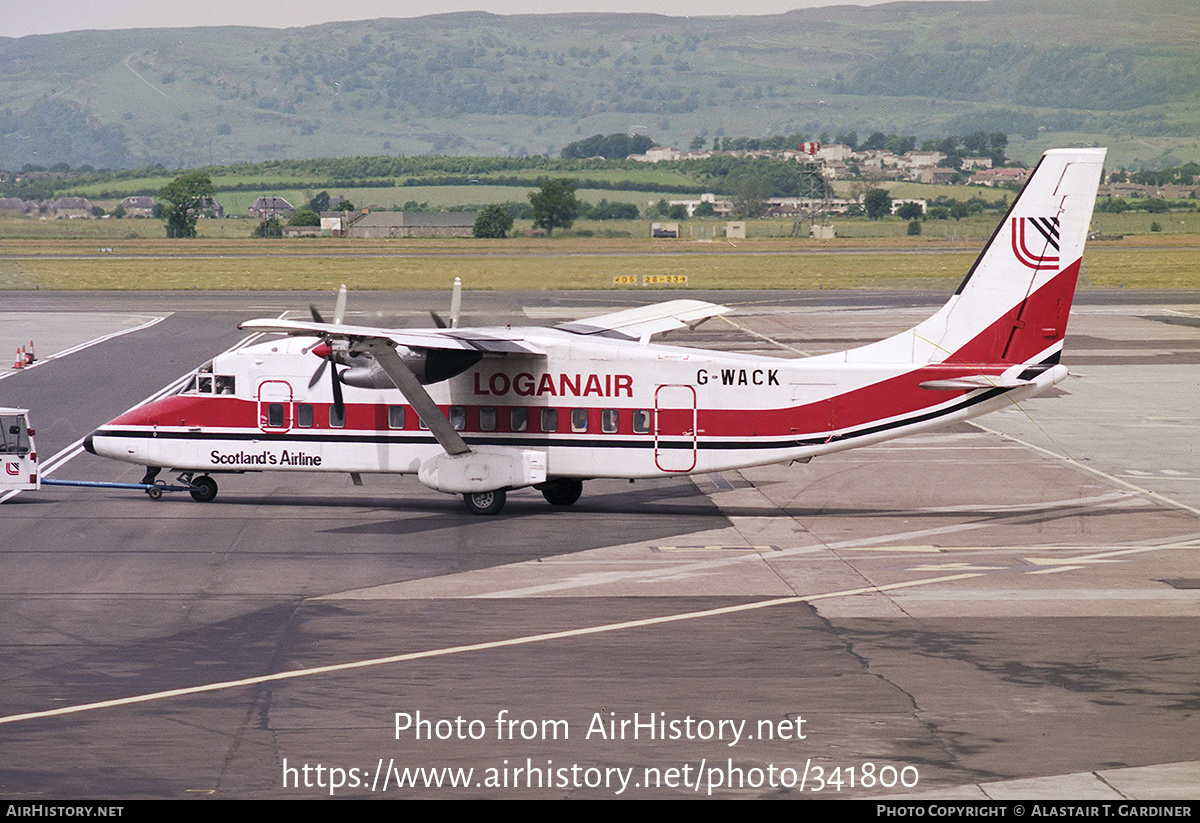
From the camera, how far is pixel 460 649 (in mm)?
18703

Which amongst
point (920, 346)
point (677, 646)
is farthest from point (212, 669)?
point (920, 346)

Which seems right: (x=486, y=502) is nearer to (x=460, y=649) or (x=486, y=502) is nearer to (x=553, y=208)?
(x=460, y=649)

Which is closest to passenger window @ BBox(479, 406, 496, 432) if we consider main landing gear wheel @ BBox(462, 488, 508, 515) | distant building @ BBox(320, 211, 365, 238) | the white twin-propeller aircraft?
the white twin-propeller aircraft

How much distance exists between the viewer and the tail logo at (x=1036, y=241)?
26.8 m

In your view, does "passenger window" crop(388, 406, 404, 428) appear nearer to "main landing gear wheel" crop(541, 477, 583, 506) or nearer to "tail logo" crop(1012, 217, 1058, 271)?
"main landing gear wheel" crop(541, 477, 583, 506)

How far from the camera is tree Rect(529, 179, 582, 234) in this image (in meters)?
150

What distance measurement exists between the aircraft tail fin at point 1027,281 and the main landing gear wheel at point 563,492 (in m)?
8.05

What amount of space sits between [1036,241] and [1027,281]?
885 millimetres

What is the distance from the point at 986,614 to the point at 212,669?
1246 cm

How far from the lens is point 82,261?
11981 cm

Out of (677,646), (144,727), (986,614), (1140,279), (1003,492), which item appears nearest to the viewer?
(144,727)

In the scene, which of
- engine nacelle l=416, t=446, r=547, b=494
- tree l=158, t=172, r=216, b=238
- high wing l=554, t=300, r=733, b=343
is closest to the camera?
engine nacelle l=416, t=446, r=547, b=494

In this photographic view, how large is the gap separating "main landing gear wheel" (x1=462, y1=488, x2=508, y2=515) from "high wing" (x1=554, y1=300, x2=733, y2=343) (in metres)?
5.22
